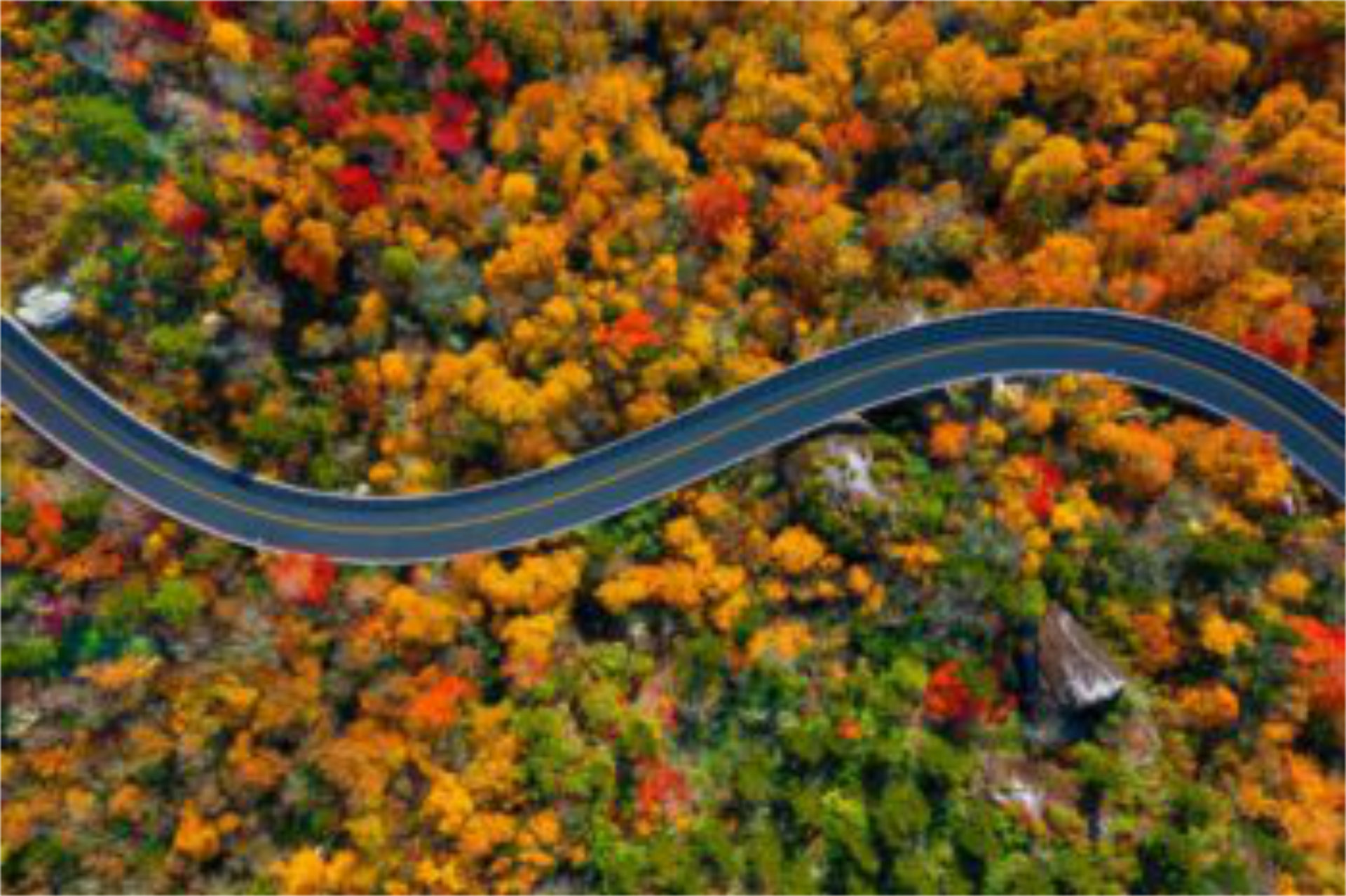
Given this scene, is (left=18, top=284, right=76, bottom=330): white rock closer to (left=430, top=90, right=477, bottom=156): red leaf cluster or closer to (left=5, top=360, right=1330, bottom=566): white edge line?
(left=5, top=360, right=1330, bottom=566): white edge line

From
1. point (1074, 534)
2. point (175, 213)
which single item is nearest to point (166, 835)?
point (175, 213)

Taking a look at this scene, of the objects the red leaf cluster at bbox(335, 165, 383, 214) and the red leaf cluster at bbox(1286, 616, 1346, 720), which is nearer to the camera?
the red leaf cluster at bbox(1286, 616, 1346, 720)

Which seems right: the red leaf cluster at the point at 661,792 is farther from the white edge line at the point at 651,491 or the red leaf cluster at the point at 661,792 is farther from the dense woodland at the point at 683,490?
the white edge line at the point at 651,491

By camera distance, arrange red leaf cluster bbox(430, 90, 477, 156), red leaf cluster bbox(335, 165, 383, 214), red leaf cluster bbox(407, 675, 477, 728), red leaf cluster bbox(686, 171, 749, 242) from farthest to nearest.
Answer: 1. red leaf cluster bbox(686, 171, 749, 242)
2. red leaf cluster bbox(430, 90, 477, 156)
3. red leaf cluster bbox(335, 165, 383, 214)
4. red leaf cluster bbox(407, 675, 477, 728)

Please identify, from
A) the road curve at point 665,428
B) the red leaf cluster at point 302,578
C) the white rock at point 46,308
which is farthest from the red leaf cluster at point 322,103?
the red leaf cluster at point 302,578

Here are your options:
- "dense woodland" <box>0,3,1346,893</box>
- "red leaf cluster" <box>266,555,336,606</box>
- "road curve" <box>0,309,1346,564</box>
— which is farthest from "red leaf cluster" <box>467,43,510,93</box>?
"red leaf cluster" <box>266,555,336,606</box>

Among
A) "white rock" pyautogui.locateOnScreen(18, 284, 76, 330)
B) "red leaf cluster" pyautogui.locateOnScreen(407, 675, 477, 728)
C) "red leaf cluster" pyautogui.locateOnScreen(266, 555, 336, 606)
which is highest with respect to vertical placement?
"white rock" pyautogui.locateOnScreen(18, 284, 76, 330)
